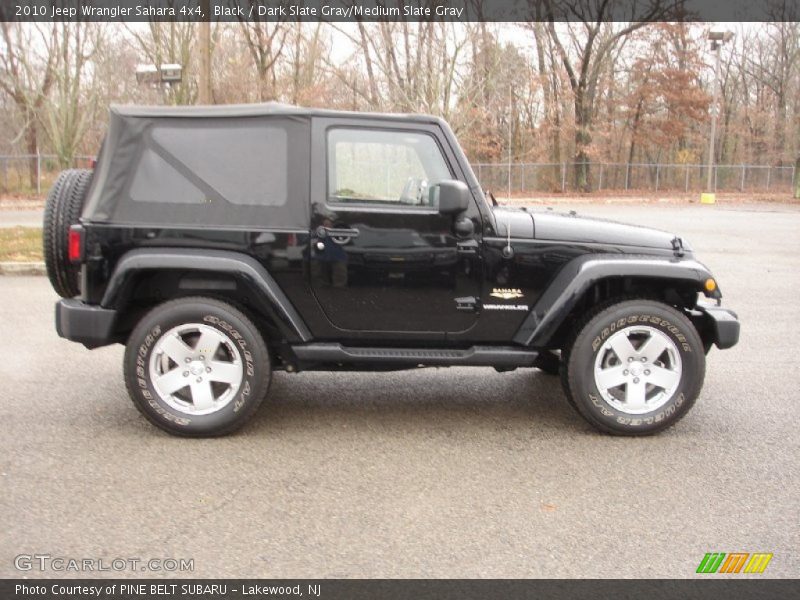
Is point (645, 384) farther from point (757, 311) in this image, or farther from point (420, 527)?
point (757, 311)

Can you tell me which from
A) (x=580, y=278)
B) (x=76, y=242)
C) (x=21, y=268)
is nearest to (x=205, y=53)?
(x=21, y=268)

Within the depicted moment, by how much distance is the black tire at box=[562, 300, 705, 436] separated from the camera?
4.51m

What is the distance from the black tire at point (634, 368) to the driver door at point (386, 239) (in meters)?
0.72

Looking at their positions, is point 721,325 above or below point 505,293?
below

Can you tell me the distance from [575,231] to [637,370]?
93 centimetres

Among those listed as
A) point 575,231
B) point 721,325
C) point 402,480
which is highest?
point 575,231

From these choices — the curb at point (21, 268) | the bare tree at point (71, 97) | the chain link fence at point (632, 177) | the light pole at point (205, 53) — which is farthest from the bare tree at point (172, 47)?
the curb at point (21, 268)

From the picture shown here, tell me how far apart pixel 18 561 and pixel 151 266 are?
1.77 meters

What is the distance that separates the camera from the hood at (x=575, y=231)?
4578mm

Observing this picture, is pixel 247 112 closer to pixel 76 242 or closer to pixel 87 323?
pixel 76 242

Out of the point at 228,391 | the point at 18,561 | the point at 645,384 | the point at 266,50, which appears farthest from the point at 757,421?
the point at 266,50

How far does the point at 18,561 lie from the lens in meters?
3.03

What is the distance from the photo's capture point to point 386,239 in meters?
4.46

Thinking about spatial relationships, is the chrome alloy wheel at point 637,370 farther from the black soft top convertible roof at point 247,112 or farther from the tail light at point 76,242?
the tail light at point 76,242
